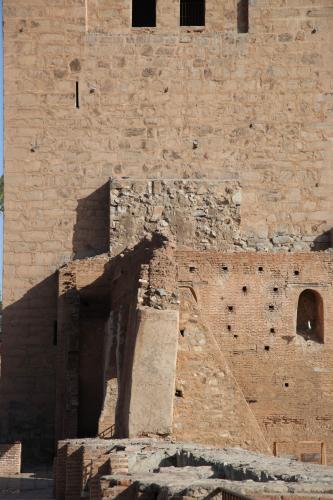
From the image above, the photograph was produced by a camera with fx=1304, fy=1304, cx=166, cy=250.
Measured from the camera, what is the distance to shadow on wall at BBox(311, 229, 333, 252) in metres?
28.9

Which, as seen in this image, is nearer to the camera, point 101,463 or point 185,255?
point 101,463

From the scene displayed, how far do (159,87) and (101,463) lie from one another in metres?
14.5

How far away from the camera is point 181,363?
21.8 m

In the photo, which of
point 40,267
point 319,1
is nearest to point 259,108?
point 319,1

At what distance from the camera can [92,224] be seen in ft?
95.3

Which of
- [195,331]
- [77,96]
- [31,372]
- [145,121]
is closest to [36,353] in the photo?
[31,372]

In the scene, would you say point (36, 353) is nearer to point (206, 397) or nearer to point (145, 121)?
point (145, 121)

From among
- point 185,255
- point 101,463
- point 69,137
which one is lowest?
point 101,463

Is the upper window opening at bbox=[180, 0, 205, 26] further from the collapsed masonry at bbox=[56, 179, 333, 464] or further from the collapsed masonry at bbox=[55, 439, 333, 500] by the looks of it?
the collapsed masonry at bbox=[55, 439, 333, 500]

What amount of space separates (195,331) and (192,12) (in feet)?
34.4

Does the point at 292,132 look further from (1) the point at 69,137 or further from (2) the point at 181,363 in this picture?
(2) the point at 181,363

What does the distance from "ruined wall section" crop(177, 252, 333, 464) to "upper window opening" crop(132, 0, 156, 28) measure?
8217mm

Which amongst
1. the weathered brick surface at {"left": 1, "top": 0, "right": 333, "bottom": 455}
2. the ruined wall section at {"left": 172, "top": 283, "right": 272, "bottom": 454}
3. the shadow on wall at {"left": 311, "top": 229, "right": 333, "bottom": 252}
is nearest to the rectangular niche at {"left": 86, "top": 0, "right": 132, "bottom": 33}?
the weathered brick surface at {"left": 1, "top": 0, "right": 333, "bottom": 455}

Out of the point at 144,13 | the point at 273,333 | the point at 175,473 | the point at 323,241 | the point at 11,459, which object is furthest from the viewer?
the point at 144,13
